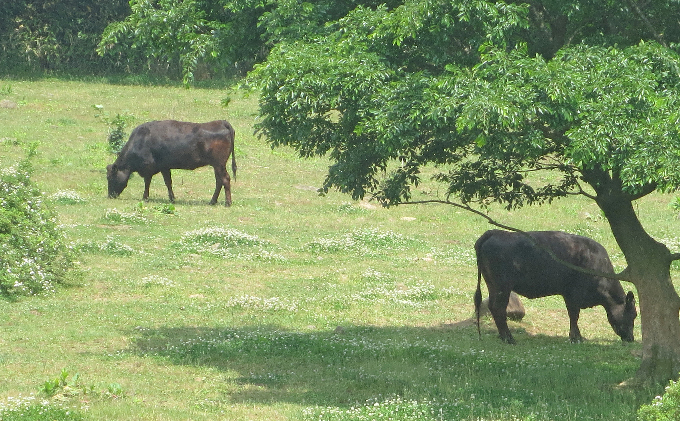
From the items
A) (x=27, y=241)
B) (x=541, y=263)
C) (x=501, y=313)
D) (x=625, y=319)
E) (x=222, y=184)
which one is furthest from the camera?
(x=222, y=184)

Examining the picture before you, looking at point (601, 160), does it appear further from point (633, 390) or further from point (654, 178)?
point (633, 390)

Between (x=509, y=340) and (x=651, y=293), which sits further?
(x=509, y=340)

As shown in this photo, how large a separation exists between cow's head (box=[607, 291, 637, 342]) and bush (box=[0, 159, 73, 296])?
9983 mm

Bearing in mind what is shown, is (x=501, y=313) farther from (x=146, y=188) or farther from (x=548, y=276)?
(x=146, y=188)

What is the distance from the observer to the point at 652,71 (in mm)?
10414

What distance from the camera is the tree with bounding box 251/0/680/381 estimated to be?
9695mm

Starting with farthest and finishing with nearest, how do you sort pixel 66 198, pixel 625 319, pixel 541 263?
pixel 66 198
pixel 625 319
pixel 541 263

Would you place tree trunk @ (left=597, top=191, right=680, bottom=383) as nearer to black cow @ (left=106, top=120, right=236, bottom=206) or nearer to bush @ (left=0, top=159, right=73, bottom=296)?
bush @ (left=0, top=159, right=73, bottom=296)

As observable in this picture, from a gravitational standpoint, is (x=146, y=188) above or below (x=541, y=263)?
below

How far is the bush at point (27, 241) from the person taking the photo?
51.5 feet

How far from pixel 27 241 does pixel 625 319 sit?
421 inches

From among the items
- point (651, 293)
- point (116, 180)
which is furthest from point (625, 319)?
point (116, 180)

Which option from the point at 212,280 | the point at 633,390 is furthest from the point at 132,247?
the point at 633,390

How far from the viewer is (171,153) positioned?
26500 mm
